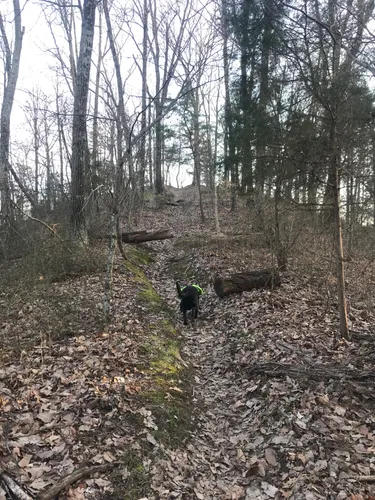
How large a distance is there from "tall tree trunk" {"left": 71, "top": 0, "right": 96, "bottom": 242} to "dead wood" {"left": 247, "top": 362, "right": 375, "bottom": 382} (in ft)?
22.7

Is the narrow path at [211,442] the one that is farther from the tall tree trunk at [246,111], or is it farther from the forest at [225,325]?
the tall tree trunk at [246,111]

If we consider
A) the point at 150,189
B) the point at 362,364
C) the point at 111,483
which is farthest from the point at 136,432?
the point at 150,189

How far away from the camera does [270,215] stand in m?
10.7

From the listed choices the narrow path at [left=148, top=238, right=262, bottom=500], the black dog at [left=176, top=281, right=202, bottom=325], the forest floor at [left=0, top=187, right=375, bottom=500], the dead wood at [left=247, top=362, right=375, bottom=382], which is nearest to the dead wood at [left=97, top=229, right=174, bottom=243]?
the forest floor at [left=0, top=187, right=375, bottom=500]

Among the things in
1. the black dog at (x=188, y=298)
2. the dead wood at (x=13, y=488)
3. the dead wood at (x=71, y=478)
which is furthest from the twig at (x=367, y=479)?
the black dog at (x=188, y=298)

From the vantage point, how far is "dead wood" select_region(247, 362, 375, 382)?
5.17 m

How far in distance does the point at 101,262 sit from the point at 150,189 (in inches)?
936

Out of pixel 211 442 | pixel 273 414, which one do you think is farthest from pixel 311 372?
pixel 211 442

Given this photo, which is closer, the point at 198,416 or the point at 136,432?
the point at 136,432

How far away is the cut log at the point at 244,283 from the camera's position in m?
9.47

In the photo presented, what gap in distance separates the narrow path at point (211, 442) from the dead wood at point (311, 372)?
15.3 inches

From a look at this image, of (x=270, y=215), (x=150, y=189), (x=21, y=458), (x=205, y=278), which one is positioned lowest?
(x=21, y=458)

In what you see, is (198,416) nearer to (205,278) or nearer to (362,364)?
(362,364)

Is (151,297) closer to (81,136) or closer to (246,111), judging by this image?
(81,136)
